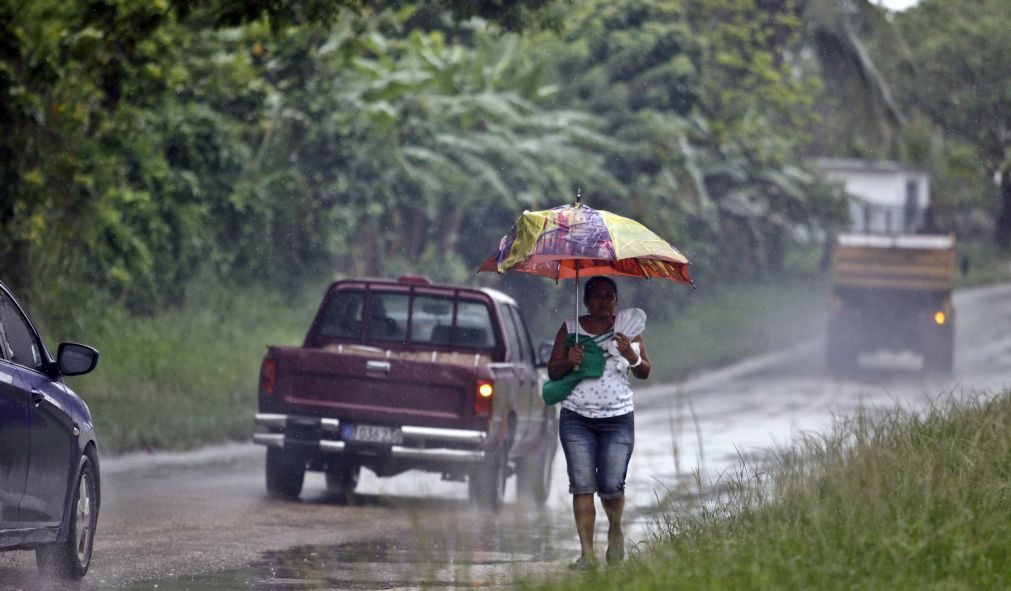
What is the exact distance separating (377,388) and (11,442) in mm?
5529

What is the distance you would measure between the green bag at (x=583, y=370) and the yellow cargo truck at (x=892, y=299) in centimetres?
2245

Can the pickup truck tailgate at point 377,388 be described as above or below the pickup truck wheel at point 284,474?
above

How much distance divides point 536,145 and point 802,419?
9823mm

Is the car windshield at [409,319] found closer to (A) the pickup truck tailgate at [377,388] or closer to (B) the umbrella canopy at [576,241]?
(A) the pickup truck tailgate at [377,388]

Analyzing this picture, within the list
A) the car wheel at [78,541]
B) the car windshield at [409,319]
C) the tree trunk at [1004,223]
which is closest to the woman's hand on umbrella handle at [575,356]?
the car wheel at [78,541]

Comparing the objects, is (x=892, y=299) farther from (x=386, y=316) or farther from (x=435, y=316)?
(x=386, y=316)

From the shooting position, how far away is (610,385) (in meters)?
8.95

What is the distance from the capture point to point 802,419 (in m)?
21.9

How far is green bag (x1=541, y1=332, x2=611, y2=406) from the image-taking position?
892 cm

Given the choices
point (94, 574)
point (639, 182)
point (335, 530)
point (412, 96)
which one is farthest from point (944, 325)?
point (94, 574)

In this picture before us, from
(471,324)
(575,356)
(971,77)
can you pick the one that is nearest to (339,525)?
(471,324)

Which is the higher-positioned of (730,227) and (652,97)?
(652,97)

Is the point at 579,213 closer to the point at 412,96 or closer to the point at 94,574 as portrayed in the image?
the point at 94,574

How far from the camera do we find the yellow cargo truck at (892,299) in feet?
99.9
